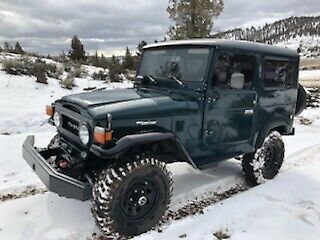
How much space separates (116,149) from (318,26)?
158045 millimetres

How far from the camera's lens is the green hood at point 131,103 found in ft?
11.9

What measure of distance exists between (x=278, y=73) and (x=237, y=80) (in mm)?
1335

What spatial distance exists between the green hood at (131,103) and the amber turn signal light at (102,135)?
0.13 metres

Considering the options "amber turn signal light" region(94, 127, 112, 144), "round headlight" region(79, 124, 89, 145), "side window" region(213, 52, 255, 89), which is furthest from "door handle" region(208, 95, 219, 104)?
"round headlight" region(79, 124, 89, 145)

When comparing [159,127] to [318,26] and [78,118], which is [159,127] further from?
[318,26]

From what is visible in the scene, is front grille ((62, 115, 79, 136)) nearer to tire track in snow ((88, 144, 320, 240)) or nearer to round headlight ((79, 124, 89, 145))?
round headlight ((79, 124, 89, 145))

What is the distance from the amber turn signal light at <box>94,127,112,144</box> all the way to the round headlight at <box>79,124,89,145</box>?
18 cm

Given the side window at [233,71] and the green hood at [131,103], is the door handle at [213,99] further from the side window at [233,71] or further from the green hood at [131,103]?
the green hood at [131,103]

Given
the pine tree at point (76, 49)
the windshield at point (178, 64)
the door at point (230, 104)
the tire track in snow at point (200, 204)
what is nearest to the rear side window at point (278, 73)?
the door at point (230, 104)

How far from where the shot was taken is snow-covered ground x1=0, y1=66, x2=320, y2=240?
390 cm

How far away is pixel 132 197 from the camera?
3783mm

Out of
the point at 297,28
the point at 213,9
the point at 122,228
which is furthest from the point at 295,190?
the point at 297,28

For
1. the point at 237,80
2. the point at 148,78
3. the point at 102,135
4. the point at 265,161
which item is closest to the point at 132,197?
the point at 102,135

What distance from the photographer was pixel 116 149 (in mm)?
3471
